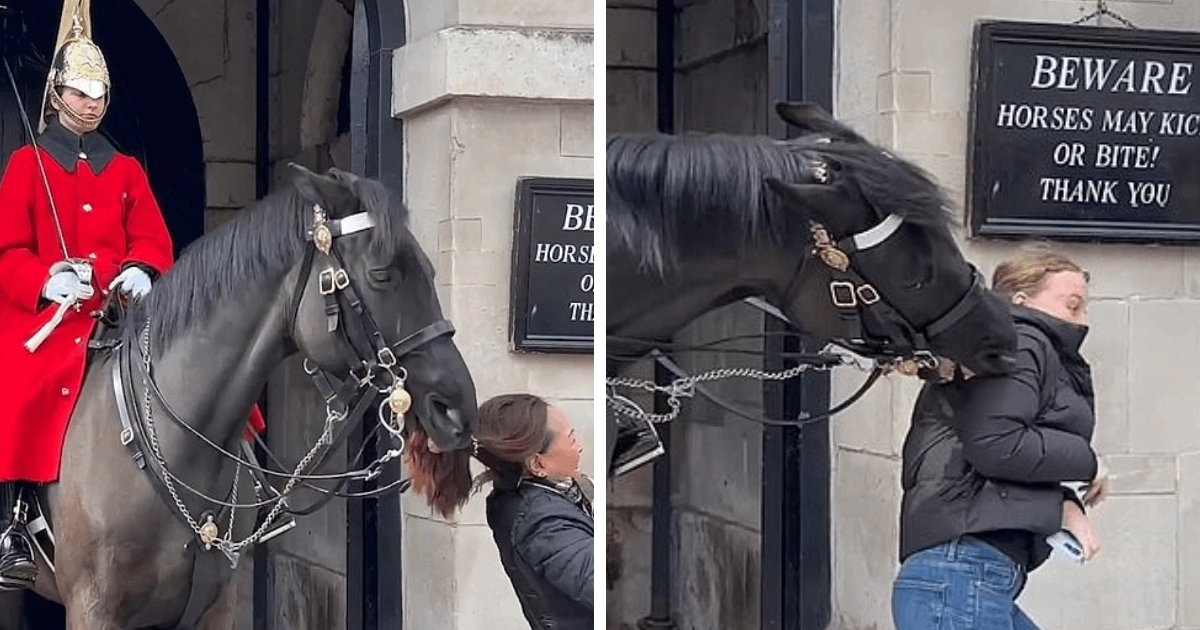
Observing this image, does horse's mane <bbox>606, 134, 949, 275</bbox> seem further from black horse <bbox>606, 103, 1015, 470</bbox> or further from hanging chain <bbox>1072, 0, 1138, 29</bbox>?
hanging chain <bbox>1072, 0, 1138, 29</bbox>

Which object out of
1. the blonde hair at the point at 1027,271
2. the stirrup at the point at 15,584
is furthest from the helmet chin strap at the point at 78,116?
the blonde hair at the point at 1027,271

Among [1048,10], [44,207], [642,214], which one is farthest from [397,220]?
[1048,10]

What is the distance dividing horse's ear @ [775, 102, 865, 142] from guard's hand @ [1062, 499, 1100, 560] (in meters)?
0.28

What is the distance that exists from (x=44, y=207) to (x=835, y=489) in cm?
65

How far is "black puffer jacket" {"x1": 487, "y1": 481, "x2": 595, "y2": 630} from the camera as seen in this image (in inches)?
42.6

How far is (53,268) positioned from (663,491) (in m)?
0.54

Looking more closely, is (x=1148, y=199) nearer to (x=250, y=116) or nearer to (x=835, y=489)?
(x=835, y=489)

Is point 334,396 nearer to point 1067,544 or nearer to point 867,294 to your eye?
point 867,294

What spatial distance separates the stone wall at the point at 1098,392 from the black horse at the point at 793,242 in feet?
0.11

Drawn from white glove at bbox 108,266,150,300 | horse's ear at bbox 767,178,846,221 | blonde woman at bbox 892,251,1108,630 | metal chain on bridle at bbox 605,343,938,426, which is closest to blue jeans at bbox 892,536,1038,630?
blonde woman at bbox 892,251,1108,630

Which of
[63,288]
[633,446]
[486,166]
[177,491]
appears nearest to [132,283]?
[63,288]

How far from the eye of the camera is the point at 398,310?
46.1 inches

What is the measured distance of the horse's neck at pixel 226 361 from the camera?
1265mm

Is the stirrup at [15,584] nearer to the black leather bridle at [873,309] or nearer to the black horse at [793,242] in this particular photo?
the black horse at [793,242]
